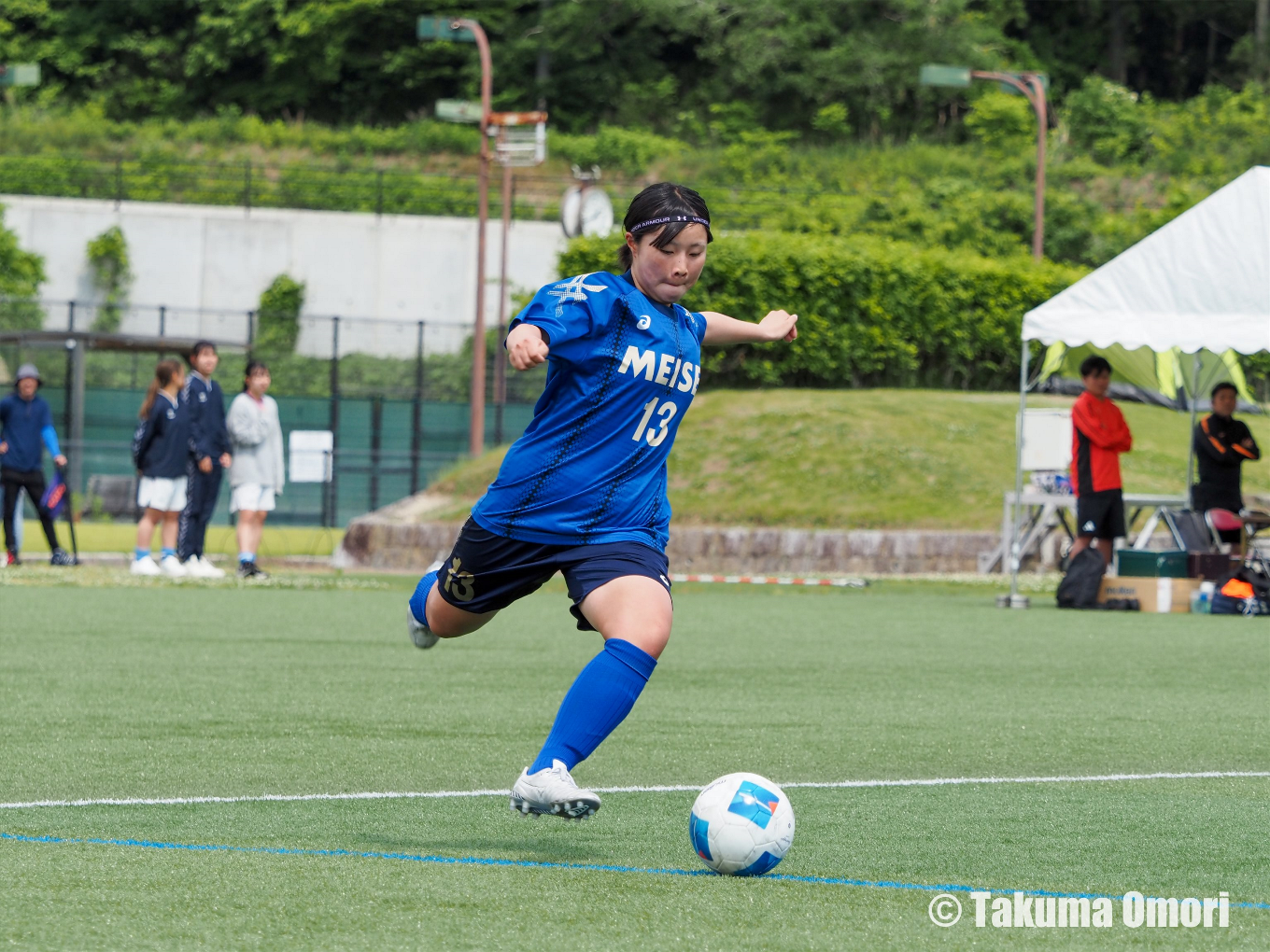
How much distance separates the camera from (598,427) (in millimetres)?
4711

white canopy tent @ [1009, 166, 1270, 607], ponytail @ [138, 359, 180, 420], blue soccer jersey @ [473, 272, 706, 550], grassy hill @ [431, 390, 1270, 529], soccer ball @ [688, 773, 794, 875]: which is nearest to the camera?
soccer ball @ [688, 773, 794, 875]

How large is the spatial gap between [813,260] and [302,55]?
31277mm

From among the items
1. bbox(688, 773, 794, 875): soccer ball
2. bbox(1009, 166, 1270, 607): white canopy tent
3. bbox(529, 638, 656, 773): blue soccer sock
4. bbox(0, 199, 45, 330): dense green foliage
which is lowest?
bbox(688, 773, 794, 875): soccer ball

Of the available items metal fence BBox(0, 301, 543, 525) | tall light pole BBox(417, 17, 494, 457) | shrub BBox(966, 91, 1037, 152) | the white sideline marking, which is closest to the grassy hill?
tall light pole BBox(417, 17, 494, 457)

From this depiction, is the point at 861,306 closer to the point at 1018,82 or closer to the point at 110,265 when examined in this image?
the point at 1018,82

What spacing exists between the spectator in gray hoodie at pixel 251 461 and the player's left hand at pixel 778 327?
10872 millimetres

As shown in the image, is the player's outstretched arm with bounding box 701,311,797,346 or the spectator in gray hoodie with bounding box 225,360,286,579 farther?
the spectator in gray hoodie with bounding box 225,360,286,579

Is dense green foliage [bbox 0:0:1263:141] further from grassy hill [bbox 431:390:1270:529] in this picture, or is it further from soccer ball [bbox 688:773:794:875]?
soccer ball [bbox 688:773:794:875]

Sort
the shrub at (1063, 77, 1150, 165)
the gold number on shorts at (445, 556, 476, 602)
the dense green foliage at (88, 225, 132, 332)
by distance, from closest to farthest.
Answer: the gold number on shorts at (445, 556, 476, 602) → the dense green foliage at (88, 225, 132, 332) → the shrub at (1063, 77, 1150, 165)

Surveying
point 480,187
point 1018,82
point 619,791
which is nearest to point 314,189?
point 480,187

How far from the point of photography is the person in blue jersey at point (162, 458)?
16062 mm

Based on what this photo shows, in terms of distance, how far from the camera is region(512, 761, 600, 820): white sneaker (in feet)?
13.6

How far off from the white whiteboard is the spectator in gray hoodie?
7643 millimetres

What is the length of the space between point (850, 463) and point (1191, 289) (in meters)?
8.64
